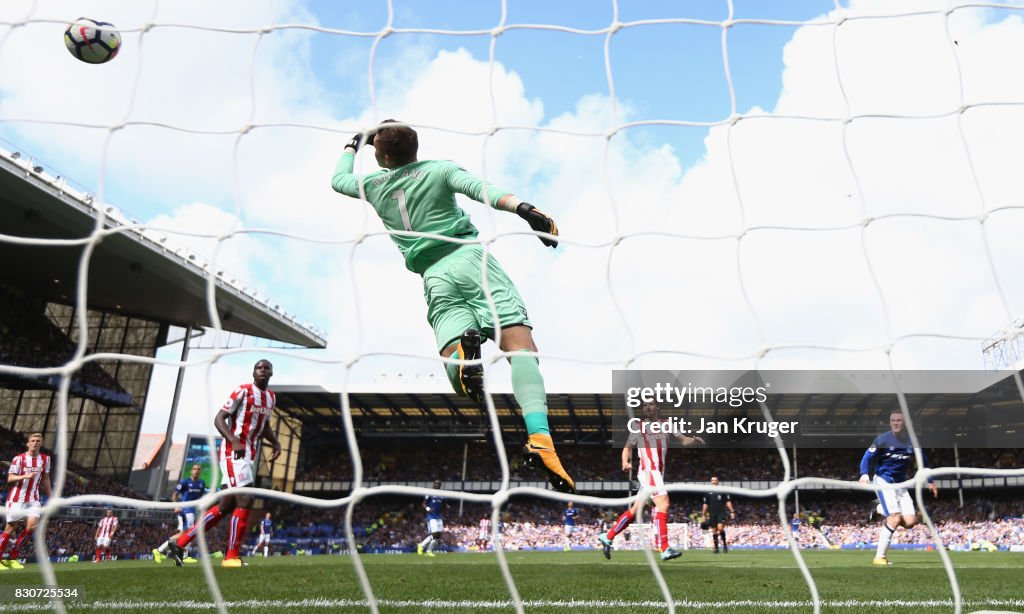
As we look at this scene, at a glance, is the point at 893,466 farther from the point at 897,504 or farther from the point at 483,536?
the point at 483,536

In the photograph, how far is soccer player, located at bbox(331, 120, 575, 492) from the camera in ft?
9.42

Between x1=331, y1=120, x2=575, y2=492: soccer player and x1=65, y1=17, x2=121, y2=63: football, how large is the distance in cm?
161

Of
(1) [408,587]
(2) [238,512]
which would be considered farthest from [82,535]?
(1) [408,587]

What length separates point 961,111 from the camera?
9.57 feet

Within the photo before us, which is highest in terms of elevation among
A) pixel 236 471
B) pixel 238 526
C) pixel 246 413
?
pixel 246 413

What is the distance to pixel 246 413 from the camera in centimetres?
574

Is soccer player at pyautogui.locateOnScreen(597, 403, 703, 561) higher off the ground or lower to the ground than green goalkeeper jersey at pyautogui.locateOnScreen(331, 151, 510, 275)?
lower

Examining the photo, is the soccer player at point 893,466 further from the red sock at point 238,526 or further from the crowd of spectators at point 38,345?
the crowd of spectators at point 38,345

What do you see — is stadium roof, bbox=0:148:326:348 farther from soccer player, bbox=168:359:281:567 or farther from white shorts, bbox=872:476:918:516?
white shorts, bbox=872:476:918:516

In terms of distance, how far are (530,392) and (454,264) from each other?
667 mm

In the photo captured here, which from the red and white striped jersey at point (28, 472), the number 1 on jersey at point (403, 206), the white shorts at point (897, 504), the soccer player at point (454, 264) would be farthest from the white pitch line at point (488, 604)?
the red and white striped jersey at point (28, 472)

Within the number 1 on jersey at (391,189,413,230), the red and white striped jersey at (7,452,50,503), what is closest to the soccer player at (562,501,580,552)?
the red and white striped jersey at (7,452,50,503)

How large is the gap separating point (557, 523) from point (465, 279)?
2451cm

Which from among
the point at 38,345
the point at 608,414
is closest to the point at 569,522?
the point at 608,414
